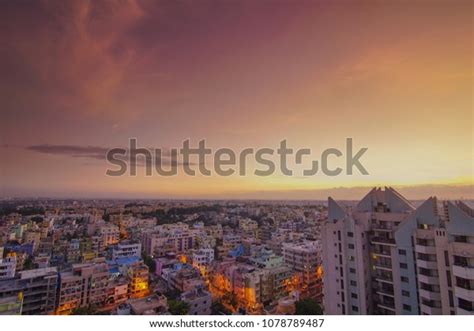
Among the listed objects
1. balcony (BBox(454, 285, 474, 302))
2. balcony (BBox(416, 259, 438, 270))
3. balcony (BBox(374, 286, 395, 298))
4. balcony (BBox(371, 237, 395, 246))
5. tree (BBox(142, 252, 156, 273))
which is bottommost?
tree (BBox(142, 252, 156, 273))

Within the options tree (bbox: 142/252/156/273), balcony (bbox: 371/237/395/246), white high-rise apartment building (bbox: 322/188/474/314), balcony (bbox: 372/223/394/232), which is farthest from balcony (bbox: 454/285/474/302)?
tree (bbox: 142/252/156/273)

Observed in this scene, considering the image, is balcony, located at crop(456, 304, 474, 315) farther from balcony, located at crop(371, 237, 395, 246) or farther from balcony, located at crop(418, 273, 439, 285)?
balcony, located at crop(371, 237, 395, 246)

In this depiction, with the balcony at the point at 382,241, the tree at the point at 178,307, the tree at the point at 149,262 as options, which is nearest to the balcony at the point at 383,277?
the balcony at the point at 382,241

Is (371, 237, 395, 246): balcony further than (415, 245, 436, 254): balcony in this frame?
Yes

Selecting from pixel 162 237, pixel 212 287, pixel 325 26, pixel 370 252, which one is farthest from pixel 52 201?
pixel 370 252

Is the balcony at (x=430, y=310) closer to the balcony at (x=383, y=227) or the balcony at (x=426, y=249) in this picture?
the balcony at (x=426, y=249)

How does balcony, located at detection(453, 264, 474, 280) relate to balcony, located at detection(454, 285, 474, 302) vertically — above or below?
above

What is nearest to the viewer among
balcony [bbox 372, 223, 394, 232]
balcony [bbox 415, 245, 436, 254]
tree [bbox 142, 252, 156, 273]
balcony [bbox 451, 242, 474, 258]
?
balcony [bbox 451, 242, 474, 258]

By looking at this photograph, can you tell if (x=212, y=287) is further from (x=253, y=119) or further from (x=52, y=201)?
(x=253, y=119)
